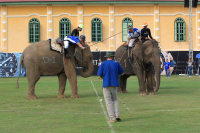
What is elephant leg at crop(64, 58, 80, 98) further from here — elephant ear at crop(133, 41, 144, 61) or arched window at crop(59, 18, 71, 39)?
arched window at crop(59, 18, 71, 39)

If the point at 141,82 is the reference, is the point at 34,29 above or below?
above

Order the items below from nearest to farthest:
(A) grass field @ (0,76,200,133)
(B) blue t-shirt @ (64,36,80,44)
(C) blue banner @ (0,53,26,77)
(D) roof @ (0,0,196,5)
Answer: (A) grass field @ (0,76,200,133) < (B) blue t-shirt @ (64,36,80,44) < (C) blue banner @ (0,53,26,77) < (D) roof @ (0,0,196,5)

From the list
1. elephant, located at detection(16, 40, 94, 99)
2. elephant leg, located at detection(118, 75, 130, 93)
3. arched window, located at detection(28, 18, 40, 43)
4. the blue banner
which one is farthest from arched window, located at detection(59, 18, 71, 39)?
elephant, located at detection(16, 40, 94, 99)

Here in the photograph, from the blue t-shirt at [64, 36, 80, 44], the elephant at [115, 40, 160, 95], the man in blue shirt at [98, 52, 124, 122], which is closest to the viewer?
the man in blue shirt at [98, 52, 124, 122]

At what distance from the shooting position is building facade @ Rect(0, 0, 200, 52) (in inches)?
1978

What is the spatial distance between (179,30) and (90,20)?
997 cm

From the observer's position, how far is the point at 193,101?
1705 centimetres

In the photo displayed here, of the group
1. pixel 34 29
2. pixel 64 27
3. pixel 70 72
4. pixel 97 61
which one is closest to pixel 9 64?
pixel 34 29

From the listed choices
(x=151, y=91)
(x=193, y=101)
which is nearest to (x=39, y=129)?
(x=193, y=101)

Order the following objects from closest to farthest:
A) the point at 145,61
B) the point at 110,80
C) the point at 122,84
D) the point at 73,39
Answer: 1. the point at 110,80
2. the point at 73,39
3. the point at 145,61
4. the point at 122,84

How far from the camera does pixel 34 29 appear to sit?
50.6m

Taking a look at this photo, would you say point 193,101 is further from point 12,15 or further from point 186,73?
point 12,15

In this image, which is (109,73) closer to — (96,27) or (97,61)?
(97,61)

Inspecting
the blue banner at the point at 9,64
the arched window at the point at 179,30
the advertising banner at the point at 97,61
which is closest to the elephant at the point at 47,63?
the advertising banner at the point at 97,61
